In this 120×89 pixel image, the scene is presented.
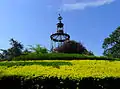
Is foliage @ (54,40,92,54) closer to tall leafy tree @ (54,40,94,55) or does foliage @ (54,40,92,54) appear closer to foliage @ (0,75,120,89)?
tall leafy tree @ (54,40,94,55)

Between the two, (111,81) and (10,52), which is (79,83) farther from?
(10,52)

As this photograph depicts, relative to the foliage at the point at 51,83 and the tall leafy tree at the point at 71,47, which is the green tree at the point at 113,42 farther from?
the foliage at the point at 51,83

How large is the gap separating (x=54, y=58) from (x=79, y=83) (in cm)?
813

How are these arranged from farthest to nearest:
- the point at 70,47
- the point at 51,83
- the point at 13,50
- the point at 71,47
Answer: the point at 13,50, the point at 70,47, the point at 71,47, the point at 51,83

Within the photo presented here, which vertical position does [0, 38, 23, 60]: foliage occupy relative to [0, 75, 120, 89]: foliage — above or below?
above

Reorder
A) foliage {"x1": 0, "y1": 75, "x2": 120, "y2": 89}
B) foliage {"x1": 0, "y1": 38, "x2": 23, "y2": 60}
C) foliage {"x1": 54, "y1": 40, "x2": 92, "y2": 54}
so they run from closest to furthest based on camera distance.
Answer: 1. foliage {"x1": 0, "y1": 75, "x2": 120, "y2": 89}
2. foliage {"x1": 54, "y1": 40, "x2": 92, "y2": 54}
3. foliage {"x1": 0, "y1": 38, "x2": 23, "y2": 60}

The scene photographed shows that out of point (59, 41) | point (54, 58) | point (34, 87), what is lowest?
point (34, 87)

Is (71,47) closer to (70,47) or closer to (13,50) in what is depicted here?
(70,47)

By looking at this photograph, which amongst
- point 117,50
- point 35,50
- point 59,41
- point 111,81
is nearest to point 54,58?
point 111,81

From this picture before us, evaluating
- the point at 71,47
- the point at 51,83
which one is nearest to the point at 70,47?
the point at 71,47

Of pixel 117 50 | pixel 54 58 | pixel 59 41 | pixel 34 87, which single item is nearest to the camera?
pixel 34 87

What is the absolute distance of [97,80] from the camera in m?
10.1

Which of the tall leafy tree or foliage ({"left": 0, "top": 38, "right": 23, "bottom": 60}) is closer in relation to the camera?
the tall leafy tree

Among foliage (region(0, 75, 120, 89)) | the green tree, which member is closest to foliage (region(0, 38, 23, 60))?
the green tree
